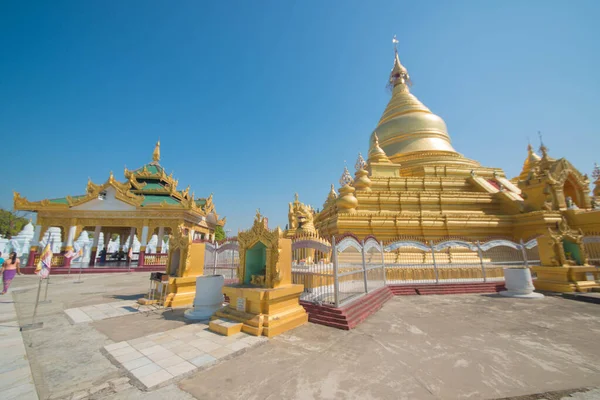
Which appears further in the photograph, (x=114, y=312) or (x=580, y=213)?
(x=580, y=213)

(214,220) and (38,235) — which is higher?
(214,220)

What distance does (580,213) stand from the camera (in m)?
14.5

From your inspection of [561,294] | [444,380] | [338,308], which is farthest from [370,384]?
[561,294]

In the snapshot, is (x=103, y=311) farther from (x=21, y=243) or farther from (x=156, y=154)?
(x=21, y=243)

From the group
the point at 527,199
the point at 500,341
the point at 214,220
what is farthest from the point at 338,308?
the point at 214,220

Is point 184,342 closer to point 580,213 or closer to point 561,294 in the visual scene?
point 561,294

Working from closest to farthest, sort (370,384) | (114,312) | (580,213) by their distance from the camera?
(370,384) < (114,312) < (580,213)

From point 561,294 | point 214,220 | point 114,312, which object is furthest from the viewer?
point 214,220

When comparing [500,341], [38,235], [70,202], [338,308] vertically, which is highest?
[70,202]

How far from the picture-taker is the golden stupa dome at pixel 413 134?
66.7 feet

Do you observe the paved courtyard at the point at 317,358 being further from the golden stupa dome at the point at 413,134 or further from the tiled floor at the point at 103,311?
the golden stupa dome at the point at 413,134

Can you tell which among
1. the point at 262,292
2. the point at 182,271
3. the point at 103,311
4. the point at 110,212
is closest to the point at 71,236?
the point at 110,212

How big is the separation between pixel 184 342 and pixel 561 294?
1337cm

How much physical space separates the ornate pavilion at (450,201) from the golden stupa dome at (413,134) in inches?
6.2
